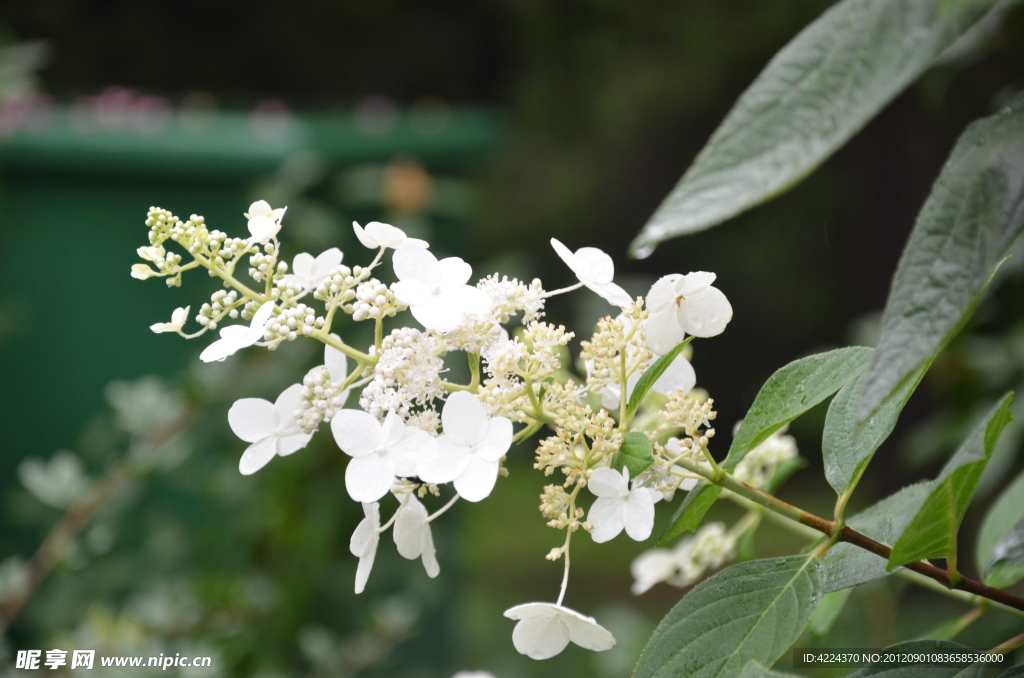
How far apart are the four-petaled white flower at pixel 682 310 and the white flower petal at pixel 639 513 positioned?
0.07m

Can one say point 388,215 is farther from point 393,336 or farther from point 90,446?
point 393,336

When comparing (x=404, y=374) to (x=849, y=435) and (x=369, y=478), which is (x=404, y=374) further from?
(x=849, y=435)

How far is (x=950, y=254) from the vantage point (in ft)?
0.84

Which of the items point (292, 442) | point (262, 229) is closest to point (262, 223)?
point (262, 229)

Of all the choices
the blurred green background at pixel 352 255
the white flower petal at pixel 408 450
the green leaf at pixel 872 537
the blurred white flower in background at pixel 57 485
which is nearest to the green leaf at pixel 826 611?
the green leaf at pixel 872 537

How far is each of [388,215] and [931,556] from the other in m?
1.46

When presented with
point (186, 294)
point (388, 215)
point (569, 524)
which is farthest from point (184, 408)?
point (569, 524)

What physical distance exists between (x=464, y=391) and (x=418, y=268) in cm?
6

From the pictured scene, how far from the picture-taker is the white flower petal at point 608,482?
371 millimetres

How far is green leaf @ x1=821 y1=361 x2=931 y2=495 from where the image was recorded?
0.40 meters

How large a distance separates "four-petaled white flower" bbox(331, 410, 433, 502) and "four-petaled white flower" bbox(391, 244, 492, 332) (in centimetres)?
5

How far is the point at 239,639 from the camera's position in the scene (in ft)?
3.13

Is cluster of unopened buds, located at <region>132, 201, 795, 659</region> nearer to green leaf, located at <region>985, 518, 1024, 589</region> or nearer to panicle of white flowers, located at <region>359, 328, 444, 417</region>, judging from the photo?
panicle of white flowers, located at <region>359, 328, 444, 417</region>

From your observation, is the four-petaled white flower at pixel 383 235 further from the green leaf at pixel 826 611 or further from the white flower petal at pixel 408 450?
the green leaf at pixel 826 611
